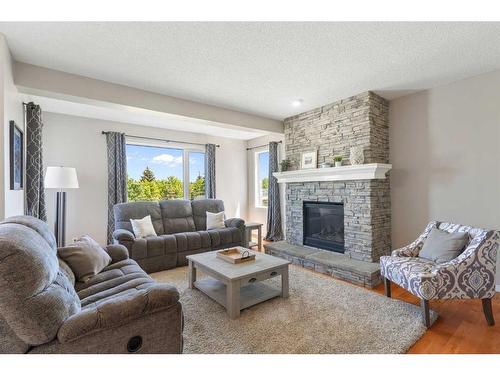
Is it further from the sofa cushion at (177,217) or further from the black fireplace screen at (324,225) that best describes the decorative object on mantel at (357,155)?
the sofa cushion at (177,217)

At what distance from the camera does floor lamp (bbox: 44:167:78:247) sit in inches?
136

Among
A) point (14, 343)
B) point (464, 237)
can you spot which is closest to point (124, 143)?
point (14, 343)

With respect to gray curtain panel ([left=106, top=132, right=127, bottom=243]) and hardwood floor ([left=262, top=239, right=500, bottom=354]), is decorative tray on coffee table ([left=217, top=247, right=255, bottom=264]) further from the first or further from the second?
gray curtain panel ([left=106, top=132, right=127, bottom=243])

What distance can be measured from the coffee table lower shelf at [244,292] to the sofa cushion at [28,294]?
1442 mm

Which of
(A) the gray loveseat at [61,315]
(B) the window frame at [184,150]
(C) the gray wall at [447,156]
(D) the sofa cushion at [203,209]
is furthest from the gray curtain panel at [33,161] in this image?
(C) the gray wall at [447,156]

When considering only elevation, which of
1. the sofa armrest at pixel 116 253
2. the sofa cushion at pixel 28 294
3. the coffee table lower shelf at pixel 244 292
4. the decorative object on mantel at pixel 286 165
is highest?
the decorative object on mantel at pixel 286 165

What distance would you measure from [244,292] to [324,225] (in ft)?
6.38

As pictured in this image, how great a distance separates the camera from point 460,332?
2.01 meters

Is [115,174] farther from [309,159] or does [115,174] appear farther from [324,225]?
[324,225]

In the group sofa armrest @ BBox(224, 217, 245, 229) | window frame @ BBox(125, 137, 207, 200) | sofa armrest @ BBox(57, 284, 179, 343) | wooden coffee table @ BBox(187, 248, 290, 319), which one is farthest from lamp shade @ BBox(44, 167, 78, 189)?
sofa armrest @ BBox(57, 284, 179, 343)

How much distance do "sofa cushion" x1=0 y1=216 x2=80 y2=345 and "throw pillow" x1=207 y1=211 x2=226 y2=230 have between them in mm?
3120

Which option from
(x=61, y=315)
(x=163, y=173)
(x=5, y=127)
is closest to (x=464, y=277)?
→ (x=61, y=315)

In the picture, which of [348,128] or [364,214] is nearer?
[364,214]

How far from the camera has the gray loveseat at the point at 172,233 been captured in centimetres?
346
